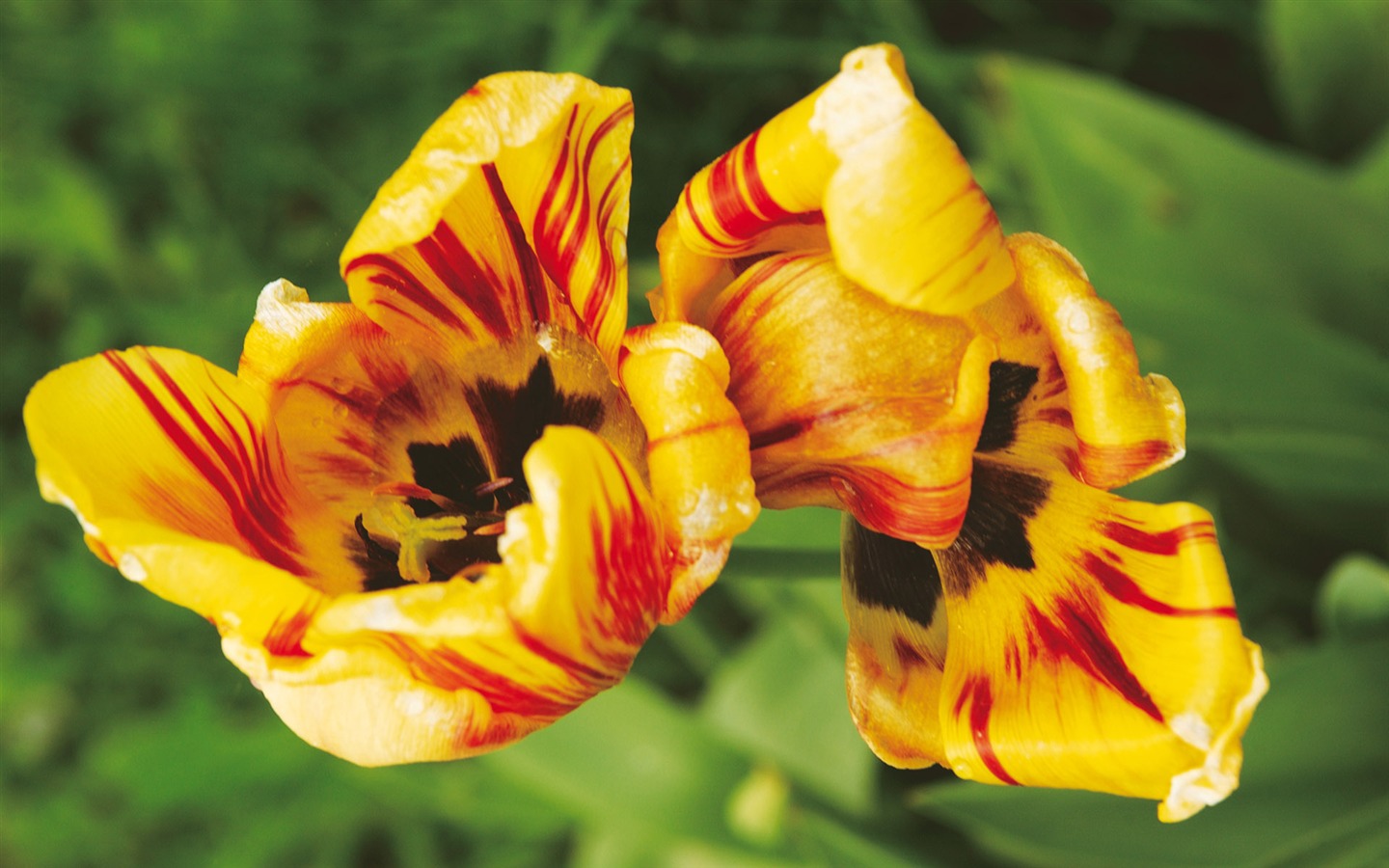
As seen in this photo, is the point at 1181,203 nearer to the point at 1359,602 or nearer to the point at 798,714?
the point at 1359,602

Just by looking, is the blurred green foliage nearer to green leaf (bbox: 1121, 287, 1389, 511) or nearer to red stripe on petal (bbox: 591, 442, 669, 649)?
green leaf (bbox: 1121, 287, 1389, 511)

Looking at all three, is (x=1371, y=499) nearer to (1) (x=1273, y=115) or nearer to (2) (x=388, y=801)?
(1) (x=1273, y=115)

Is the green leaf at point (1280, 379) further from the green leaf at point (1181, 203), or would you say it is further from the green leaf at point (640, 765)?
the green leaf at point (640, 765)

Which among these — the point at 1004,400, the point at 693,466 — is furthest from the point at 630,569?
the point at 1004,400

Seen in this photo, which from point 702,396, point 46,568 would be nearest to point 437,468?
point 702,396

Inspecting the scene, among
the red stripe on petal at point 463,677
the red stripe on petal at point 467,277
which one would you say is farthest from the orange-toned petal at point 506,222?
the red stripe on petal at point 463,677
